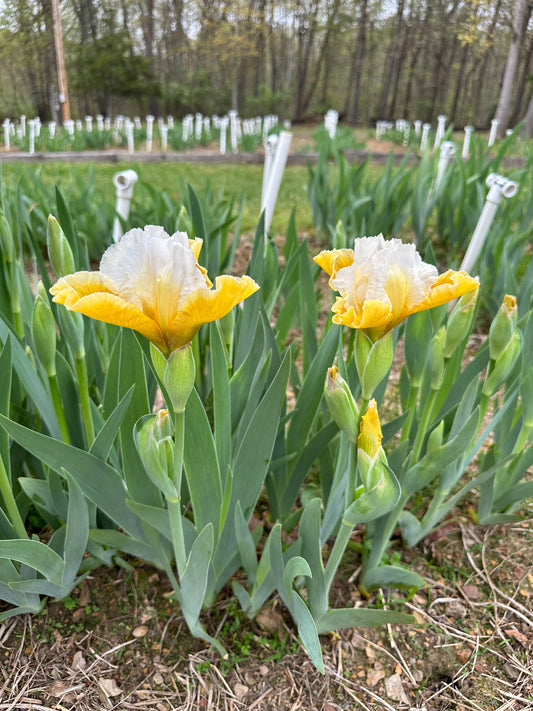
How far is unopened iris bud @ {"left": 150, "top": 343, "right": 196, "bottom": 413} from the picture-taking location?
1.37 feet

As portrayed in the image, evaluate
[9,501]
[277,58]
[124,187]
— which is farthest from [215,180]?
[277,58]

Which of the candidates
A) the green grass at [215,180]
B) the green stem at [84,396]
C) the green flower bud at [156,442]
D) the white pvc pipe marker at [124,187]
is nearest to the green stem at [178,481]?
the green flower bud at [156,442]

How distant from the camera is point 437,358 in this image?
66 cm

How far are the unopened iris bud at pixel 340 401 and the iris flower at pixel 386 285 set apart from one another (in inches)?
2.2

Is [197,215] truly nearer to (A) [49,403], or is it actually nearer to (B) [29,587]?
(A) [49,403]

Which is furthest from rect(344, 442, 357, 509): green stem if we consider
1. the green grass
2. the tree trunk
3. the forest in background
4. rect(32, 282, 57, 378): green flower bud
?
the tree trunk

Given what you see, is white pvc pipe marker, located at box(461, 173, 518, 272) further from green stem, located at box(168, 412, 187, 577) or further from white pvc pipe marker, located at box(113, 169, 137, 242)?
green stem, located at box(168, 412, 187, 577)

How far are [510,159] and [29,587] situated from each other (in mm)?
5514

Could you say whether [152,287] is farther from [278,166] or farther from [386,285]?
[278,166]

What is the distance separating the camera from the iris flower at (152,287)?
1.20 feet

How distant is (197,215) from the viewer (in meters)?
0.87

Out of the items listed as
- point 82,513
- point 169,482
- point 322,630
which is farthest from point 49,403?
point 322,630

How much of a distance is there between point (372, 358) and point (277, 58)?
8923mm

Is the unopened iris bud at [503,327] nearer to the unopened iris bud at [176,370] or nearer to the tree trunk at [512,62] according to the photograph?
the unopened iris bud at [176,370]
